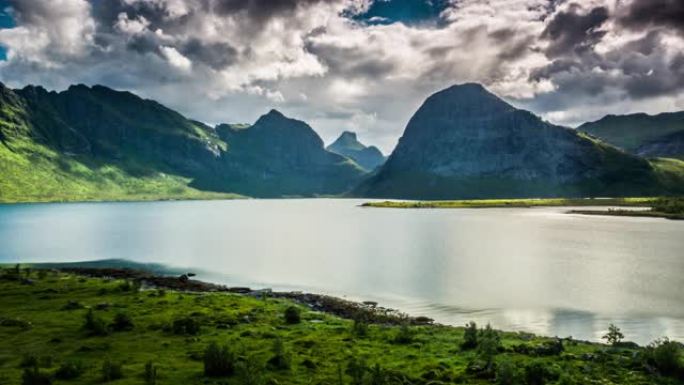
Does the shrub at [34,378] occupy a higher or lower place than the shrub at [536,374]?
higher

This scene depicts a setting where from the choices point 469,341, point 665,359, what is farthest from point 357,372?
point 665,359

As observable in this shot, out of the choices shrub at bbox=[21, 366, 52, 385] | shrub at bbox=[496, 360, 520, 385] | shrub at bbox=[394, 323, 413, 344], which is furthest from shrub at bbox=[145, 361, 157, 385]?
shrub at bbox=[496, 360, 520, 385]

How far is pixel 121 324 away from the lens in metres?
37.1

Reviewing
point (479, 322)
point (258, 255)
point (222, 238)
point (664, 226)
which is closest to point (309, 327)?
point (479, 322)

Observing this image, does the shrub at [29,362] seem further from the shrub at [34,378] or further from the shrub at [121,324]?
the shrub at [121,324]

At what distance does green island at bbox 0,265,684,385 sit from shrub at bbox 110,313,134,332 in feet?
0.25

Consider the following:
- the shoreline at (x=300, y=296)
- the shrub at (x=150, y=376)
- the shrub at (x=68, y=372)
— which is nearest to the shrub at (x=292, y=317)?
the shoreline at (x=300, y=296)

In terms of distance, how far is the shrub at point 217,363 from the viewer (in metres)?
26.0

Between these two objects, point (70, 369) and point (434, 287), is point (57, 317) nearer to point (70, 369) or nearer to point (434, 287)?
point (70, 369)

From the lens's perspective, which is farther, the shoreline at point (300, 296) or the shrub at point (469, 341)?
the shoreline at point (300, 296)

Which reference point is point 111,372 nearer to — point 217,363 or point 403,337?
point 217,363

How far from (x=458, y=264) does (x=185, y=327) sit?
200ft

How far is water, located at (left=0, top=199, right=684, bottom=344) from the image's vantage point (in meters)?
52.0

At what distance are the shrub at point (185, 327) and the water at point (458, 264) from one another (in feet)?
80.7
